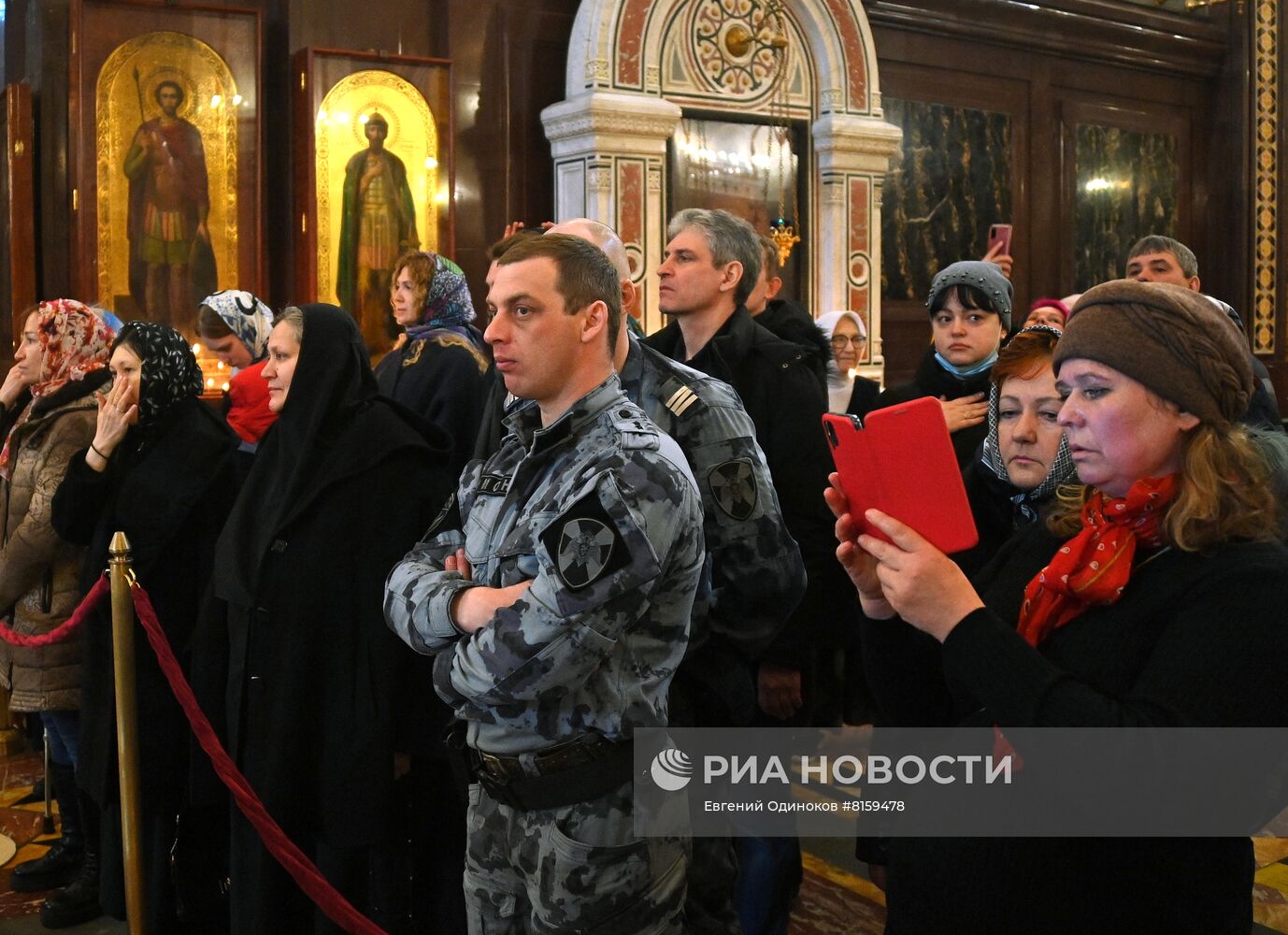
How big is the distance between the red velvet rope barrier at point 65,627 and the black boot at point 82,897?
59 cm

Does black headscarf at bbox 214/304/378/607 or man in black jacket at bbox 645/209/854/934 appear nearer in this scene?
black headscarf at bbox 214/304/378/607

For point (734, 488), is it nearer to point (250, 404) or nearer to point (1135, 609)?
point (1135, 609)

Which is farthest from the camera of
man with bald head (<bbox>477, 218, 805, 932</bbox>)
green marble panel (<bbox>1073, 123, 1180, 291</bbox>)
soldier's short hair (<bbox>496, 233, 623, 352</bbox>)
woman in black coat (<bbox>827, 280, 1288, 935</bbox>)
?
green marble panel (<bbox>1073, 123, 1180, 291</bbox>)

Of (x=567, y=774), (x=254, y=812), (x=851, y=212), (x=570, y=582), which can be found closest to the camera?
(x=570, y=582)

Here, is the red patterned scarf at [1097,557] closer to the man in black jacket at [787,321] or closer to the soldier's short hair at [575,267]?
the soldier's short hair at [575,267]

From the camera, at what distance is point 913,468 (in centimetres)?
174

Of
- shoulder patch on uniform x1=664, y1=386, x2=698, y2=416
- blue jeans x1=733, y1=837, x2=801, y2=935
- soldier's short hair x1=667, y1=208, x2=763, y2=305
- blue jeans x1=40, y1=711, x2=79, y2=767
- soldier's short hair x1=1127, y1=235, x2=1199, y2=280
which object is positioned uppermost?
soldier's short hair x1=1127, y1=235, x2=1199, y2=280

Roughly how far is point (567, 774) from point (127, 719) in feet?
5.66

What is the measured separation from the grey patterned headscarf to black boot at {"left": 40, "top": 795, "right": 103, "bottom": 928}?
119 inches

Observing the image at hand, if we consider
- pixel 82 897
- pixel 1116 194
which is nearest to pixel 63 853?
pixel 82 897

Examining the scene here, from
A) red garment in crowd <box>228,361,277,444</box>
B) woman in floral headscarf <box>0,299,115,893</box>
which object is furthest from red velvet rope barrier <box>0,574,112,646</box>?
red garment in crowd <box>228,361,277,444</box>

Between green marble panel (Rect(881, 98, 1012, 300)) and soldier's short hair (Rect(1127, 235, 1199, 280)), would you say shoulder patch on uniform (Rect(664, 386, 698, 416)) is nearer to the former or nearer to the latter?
soldier's short hair (Rect(1127, 235, 1199, 280))

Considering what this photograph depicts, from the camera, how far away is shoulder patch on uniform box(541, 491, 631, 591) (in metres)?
2.04

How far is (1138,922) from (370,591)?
200 centimetres
